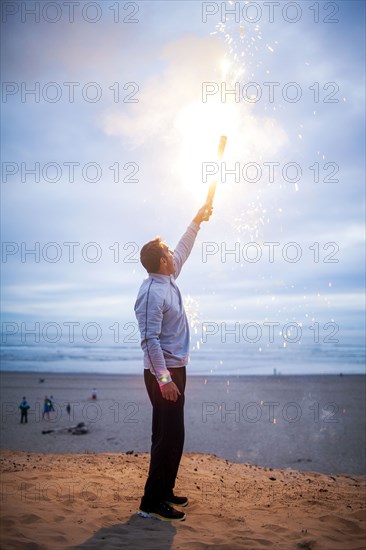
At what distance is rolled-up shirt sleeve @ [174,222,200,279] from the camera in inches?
238

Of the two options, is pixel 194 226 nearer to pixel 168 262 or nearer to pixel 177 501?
pixel 168 262

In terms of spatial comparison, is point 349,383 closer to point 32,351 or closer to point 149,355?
point 149,355

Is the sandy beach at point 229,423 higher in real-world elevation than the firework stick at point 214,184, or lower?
lower

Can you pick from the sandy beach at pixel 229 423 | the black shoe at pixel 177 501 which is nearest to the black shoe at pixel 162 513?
the black shoe at pixel 177 501

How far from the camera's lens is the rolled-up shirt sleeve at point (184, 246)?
238 inches

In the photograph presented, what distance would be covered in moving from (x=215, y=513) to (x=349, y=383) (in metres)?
42.1

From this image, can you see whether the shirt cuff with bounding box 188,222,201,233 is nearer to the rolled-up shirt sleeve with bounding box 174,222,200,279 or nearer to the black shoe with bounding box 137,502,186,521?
the rolled-up shirt sleeve with bounding box 174,222,200,279

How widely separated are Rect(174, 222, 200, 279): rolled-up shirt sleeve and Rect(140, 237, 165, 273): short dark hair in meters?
0.51

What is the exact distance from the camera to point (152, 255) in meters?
5.45

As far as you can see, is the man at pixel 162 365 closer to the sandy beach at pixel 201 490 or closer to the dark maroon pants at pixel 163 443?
the dark maroon pants at pixel 163 443

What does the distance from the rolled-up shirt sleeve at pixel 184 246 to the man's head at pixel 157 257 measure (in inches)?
16.5

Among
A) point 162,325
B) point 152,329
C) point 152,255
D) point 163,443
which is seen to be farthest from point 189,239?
point 163,443

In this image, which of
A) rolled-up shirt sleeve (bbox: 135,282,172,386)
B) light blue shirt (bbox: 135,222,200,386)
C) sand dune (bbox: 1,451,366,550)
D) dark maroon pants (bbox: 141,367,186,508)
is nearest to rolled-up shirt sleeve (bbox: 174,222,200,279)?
light blue shirt (bbox: 135,222,200,386)

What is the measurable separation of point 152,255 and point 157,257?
67 millimetres
